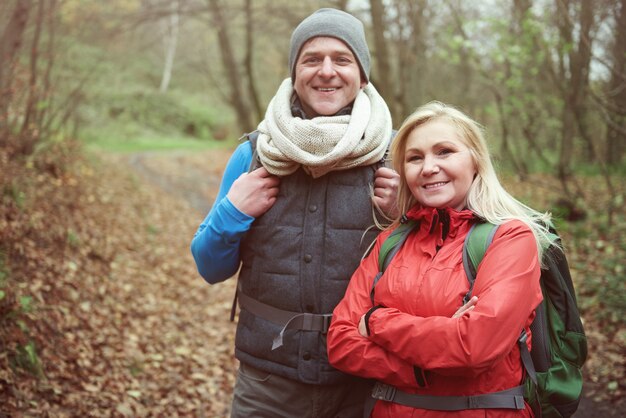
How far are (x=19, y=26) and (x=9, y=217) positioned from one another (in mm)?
2660

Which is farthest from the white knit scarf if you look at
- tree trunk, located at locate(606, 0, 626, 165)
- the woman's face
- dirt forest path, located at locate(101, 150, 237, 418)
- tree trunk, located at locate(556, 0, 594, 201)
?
tree trunk, located at locate(556, 0, 594, 201)

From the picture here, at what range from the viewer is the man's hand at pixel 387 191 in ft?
7.98

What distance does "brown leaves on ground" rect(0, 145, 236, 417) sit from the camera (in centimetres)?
466

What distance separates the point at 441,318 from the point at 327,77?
1195 mm

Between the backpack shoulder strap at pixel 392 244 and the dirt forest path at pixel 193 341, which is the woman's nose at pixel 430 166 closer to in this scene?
the backpack shoulder strap at pixel 392 244

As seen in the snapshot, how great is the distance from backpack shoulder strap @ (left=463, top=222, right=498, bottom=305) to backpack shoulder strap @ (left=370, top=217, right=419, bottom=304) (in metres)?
0.27

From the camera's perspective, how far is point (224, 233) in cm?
247

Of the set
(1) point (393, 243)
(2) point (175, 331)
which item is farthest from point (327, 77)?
(2) point (175, 331)

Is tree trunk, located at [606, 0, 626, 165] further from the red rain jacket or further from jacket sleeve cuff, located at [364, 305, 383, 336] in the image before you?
jacket sleeve cuff, located at [364, 305, 383, 336]

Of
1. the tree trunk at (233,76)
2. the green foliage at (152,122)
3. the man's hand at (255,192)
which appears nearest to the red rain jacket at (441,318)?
the man's hand at (255,192)

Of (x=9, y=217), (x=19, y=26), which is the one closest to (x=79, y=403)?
(x=9, y=217)

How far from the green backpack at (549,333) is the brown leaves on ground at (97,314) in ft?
11.7

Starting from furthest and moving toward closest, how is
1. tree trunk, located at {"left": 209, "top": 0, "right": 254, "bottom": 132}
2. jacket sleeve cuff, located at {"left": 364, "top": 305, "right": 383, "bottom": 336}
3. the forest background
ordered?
tree trunk, located at {"left": 209, "top": 0, "right": 254, "bottom": 132} < the forest background < jacket sleeve cuff, located at {"left": 364, "top": 305, "right": 383, "bottom": 336}

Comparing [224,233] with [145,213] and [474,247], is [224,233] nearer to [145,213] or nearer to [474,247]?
[474,247]
